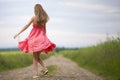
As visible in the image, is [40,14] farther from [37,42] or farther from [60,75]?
[60,75]

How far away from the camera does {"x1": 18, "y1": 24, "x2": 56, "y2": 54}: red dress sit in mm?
11125

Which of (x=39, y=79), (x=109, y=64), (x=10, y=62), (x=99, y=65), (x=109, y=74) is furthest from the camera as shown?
(x=10, y=62)

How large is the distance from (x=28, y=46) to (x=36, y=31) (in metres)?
0.56

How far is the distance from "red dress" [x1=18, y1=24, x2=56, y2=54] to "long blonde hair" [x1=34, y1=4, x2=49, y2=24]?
31 cm

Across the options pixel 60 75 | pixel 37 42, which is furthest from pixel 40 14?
pixel 60 75

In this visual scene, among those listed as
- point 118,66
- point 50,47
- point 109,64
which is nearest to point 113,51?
point 109,64

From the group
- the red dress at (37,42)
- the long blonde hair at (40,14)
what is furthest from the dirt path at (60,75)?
the long blonde hair at (40,14)

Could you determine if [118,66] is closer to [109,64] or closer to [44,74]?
[109,64]

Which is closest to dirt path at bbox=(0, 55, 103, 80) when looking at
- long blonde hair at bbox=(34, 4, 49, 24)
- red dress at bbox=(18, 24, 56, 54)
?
red dress at bbox=(18, 24, 56, 54)

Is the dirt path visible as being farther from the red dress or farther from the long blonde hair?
the long blonde hair

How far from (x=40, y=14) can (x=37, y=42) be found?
3.05ft

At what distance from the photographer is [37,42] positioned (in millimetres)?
11180

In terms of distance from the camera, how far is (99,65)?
15852mm

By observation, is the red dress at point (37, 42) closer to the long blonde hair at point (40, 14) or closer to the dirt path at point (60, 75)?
the long blonde hair at point (40, 14)
